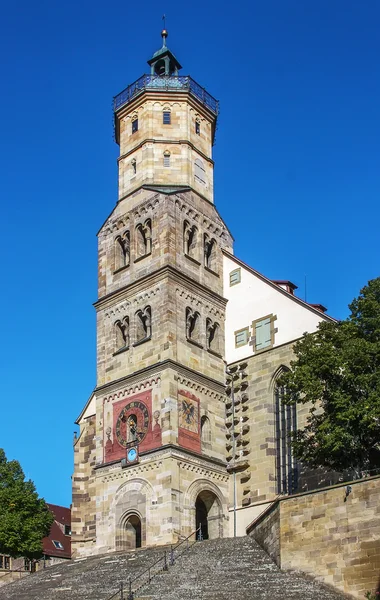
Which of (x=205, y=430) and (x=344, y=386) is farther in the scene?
(x=205, y=430)

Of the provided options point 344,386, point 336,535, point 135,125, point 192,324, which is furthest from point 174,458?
point 135,125

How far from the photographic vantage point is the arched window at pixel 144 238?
5000 centimetres

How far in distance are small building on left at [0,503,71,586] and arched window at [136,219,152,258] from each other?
1480 cm

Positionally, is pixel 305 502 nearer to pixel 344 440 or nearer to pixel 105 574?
pixel 344 440

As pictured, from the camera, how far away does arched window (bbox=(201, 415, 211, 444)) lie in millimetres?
46750

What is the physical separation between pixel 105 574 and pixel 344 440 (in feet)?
34.1

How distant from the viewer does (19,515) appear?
1966 inches

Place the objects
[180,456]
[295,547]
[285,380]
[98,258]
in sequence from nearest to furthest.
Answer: [295,547], [285,380], [180,456], [98,258]

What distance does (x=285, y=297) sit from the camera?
48094 millimetres

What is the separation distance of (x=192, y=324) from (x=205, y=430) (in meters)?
5.27

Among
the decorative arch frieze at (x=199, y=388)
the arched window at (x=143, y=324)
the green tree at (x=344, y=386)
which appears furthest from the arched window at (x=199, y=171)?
the green tree at (x=344, y=386)

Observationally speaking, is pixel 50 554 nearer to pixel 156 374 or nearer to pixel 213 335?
pixel 213 335

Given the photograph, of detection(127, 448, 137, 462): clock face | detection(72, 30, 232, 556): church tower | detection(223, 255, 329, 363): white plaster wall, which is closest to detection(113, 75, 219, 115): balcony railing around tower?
detection(72, 30, 232, 556): church tower

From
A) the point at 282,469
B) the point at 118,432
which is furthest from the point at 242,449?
the point at 118,432
